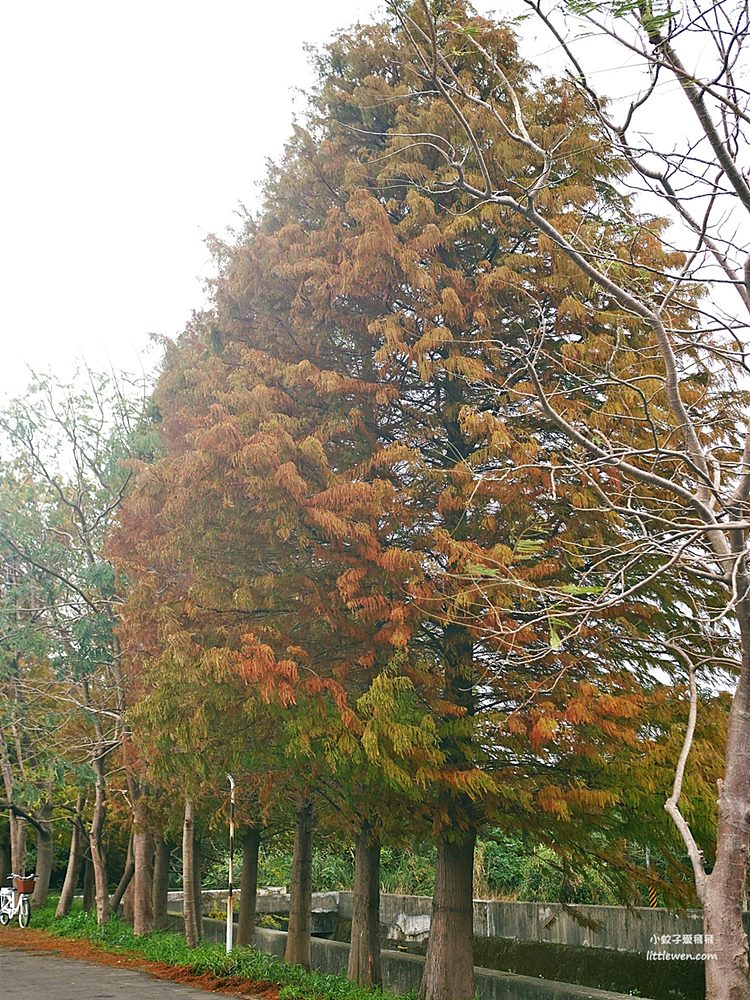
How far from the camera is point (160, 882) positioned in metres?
21.8

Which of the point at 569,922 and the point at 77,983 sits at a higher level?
the point at 569,922

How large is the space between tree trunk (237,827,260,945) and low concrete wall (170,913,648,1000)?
0.51m

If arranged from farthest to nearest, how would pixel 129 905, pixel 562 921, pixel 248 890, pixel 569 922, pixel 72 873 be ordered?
pixel 129 905
pixel 72 873
pixel 248 890
pixel 562 921
pixel 569 922

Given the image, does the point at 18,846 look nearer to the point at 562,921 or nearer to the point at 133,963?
the point at 133,963

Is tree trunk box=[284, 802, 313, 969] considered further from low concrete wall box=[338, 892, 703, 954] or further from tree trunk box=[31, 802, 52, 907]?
tree trunk box=[31, 802, 52, 907]

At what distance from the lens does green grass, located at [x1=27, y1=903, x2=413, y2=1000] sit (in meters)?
10.9

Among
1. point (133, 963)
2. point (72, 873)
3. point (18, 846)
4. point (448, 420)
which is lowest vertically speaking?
point (133, 963)

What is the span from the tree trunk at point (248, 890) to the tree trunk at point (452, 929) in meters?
7.90

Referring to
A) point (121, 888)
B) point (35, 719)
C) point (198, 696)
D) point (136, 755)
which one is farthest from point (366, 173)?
point (121, 888)

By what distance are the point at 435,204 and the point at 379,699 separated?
18.8 feet

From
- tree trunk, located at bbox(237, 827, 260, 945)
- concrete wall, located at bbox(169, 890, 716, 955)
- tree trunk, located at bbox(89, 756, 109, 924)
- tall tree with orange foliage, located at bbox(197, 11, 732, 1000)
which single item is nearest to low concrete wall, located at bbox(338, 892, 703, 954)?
concrete wall, located at bbox(169, 890, 716, 955)

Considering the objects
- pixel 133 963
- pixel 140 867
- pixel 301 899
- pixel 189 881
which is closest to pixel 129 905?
pixel 140 867

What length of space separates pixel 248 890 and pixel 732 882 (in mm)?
15591

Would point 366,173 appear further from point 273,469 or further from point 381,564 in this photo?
point 381,564
